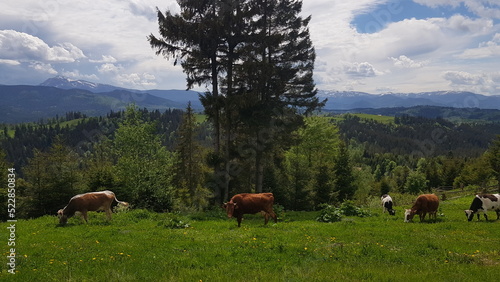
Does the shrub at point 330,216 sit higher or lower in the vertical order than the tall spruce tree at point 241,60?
lower

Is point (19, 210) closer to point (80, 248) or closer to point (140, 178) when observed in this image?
point (140, 178)

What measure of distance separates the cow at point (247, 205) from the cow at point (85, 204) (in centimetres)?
706

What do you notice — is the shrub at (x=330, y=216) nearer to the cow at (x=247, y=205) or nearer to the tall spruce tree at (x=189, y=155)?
the cow at (x=247, y=205)

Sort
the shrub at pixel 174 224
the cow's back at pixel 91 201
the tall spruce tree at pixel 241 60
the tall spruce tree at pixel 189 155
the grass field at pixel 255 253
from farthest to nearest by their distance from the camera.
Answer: the tall spruce tree at pixel 189 155 → the tall spruce tree at pixel 241 60 → the cow's back at pixel 91 201 → the shrub at pixel 174 224 → the grass field at pixel 255 253

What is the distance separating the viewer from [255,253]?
1014 centimetres

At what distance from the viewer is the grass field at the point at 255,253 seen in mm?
7804

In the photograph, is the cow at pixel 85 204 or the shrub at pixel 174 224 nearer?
the shrub at pixel 174 224

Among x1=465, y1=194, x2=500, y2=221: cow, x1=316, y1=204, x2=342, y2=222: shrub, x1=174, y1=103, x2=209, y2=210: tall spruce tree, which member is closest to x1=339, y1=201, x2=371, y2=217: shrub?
x1=316, y1=204, x2=342, y2=222: shrub

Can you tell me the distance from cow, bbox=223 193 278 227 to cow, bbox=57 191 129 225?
7059 mm

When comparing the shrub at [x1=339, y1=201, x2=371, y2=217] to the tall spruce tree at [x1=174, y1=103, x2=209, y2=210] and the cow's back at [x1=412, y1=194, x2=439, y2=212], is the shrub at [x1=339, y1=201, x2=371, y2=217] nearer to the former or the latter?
the cow's back at [x1=412, y1=194, x2=439, y2=212]

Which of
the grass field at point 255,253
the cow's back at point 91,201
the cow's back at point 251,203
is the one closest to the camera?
the grass field at point 255,253

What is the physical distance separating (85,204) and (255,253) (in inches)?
459

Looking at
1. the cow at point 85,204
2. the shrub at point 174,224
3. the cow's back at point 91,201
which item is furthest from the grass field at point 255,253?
the cow's back at point 91,201

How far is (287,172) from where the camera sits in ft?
110
